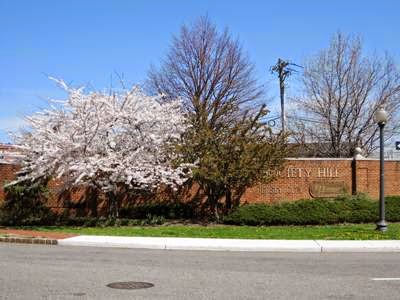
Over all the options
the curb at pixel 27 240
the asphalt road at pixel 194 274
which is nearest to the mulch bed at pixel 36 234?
the curb at pixel 27 240

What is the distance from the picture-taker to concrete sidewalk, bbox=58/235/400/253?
1591 centimetres

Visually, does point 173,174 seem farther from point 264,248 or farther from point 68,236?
point 264,248

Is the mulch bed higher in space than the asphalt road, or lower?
higher

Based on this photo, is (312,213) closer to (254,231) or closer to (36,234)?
(254,231)

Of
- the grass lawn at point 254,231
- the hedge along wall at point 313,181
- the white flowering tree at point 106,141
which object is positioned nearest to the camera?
the grass lawn at point 254,231

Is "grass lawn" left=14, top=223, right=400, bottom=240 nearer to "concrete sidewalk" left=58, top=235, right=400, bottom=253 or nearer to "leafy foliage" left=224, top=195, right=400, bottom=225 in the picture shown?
"leafy foliage" left=224, top=195, right=400, bottom=225

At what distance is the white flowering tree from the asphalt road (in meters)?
6.31

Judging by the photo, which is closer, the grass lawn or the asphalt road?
the asphalt road

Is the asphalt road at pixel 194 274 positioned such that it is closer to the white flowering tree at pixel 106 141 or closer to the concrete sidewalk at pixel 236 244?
the concrete sidewalk at pixel 236 244

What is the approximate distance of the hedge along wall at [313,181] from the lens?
1107 inches

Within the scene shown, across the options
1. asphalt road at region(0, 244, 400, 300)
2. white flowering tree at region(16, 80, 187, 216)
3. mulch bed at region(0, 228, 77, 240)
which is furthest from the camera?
white flowering tree at region(16, 80, 187, 216)

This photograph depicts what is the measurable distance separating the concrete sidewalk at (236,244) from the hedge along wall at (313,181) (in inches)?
418

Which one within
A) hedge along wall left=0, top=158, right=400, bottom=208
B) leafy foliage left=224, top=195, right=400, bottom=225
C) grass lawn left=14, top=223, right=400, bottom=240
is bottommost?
grass lawn left=14, top=223, right=400, bottom=240

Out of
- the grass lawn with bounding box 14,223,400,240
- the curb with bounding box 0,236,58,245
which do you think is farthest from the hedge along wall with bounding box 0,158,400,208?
the curb with bounding box 0,236,58,245
